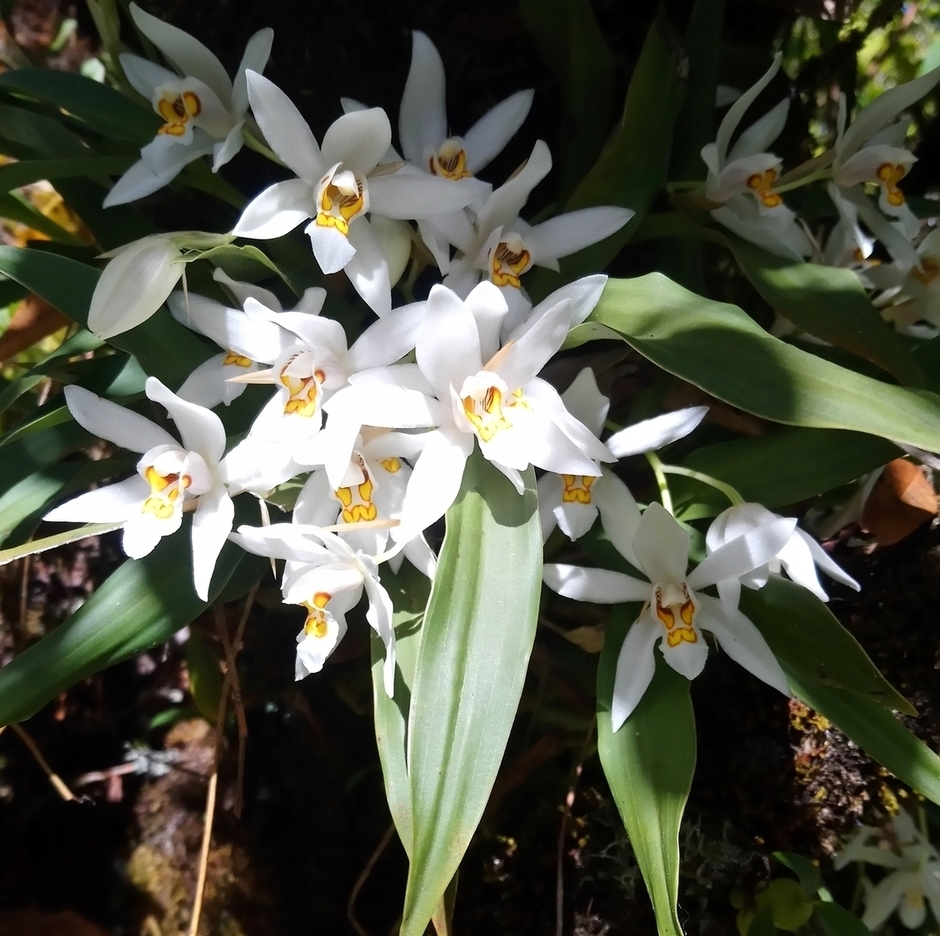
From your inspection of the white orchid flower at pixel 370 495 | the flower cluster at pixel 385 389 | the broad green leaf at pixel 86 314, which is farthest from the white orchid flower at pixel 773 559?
the broad green leaf at pixel 86 314

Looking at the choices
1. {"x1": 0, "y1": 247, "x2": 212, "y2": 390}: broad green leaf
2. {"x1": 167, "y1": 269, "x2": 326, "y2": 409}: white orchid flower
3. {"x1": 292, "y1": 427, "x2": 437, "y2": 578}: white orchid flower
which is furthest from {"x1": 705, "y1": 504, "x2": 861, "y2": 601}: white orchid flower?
{"x1": 0, "y1": 247, "x2": 212, "y2": 390}: broad green leaf

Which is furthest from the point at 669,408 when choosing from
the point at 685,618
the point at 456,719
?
the point at 456,719

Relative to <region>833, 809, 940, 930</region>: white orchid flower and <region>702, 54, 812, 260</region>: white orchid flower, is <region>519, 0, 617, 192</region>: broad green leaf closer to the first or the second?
<region>702, 54, 812, 260</region>: white orchid flower

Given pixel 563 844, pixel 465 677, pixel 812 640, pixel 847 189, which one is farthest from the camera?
pixel 563 844

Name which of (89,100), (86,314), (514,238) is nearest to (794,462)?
(514,238)

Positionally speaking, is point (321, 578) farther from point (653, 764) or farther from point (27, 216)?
point (27, 216)

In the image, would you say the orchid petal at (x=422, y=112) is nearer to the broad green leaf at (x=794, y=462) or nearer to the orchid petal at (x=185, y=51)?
the orchid petal at (x=185, y=51)
